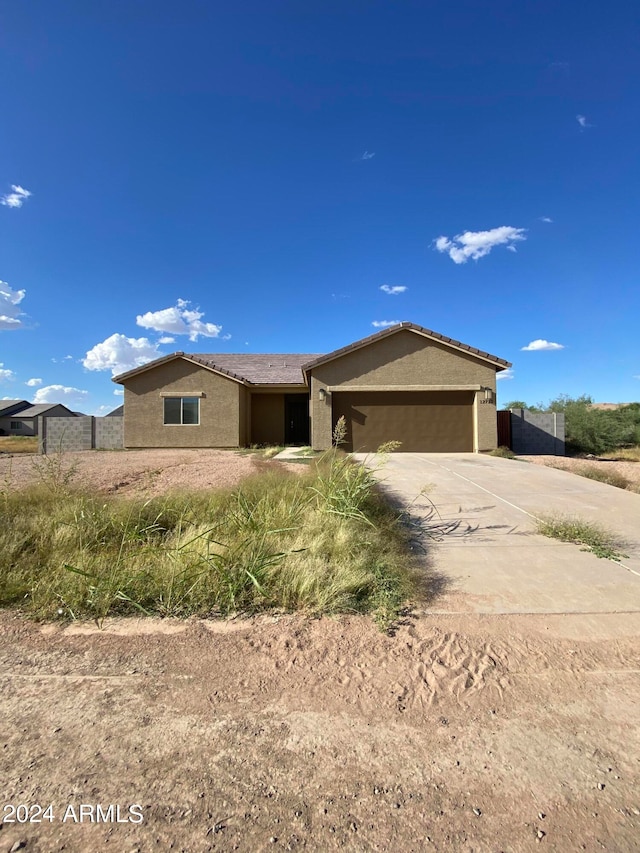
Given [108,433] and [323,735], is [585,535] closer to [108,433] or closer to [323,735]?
[323,735]

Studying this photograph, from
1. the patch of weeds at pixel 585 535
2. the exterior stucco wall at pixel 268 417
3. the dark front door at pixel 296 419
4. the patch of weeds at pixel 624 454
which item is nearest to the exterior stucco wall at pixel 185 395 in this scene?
the exterior stucco wall at pixel 268 417

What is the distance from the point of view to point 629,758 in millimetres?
1991

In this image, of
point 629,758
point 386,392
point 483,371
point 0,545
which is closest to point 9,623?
point 0,545

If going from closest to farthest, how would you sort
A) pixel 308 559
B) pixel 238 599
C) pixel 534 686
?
pixel 534 686 → pixel 238 599 → pixel 308 559

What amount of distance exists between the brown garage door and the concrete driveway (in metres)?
6.41

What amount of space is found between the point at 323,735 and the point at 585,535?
4.39 m

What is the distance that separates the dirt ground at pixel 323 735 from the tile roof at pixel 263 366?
53.9 ft

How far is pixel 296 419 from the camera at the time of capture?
21.4 metres

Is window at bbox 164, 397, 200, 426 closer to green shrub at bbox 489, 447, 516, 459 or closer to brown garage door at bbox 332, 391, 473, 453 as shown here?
brown garage door at bbox 332, 391, 473, 453

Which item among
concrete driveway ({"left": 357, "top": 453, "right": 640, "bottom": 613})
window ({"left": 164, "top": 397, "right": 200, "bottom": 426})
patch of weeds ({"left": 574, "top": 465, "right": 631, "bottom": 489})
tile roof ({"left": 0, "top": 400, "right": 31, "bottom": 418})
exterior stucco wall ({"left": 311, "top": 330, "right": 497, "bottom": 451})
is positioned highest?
tile roof ({"left": 0, "top": 400, "right": 31, "bottom": 418})

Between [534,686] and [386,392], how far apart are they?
1393 centimetres

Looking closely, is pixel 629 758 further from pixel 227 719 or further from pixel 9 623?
pixel 9 623

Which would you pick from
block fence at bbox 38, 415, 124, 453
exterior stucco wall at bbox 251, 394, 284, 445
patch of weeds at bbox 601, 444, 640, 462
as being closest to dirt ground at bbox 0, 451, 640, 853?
block fence at bbox 38, 415, 124, 453

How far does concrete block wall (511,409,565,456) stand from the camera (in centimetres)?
1862
